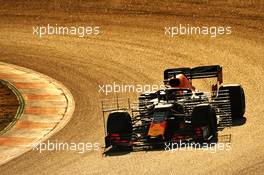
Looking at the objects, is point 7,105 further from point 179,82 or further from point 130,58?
point 179,82

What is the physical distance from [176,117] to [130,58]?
35.4 feet

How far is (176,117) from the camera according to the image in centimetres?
1848

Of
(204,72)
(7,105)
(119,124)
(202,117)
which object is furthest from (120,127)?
(7,105)

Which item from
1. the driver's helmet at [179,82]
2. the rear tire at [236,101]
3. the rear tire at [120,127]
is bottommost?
the rear tire at [120,127]

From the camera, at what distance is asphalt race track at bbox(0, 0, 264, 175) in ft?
56.1

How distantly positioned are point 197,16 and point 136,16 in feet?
9.08

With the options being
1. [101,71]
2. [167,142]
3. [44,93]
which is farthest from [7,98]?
[167,142]

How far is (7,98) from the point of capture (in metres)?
25.1

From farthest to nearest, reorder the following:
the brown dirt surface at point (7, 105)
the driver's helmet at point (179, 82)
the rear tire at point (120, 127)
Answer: the brown dirt surface at point (7, 105), the driver's helmet at point (179, 82), the rear tire at point (120, 127)

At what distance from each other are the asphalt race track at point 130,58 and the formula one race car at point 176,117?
50cm

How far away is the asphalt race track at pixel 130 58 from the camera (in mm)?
17109

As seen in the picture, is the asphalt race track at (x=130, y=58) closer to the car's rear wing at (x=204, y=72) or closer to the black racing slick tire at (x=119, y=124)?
the black racing slick tire at (x=119, y=124)

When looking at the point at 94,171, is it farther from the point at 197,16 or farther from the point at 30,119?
the point at 197,16

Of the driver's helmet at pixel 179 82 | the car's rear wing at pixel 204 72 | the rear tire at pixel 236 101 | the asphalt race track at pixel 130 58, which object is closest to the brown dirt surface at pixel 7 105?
the asphalt race track at pixel 130 58
